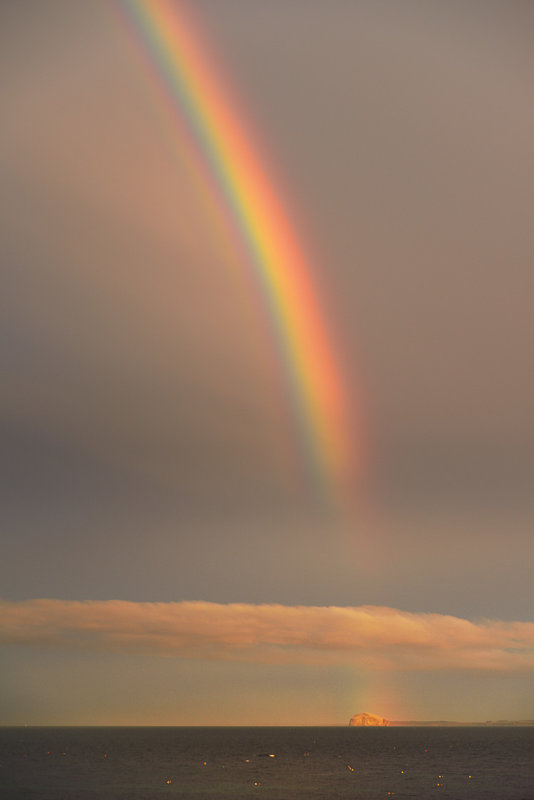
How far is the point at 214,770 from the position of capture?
156 m

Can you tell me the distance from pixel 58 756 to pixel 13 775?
64357mm

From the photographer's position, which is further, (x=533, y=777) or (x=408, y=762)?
(x=408, y=762)

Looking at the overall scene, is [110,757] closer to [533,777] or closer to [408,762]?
[408,762]

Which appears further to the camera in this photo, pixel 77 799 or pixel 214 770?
pixel 214 770

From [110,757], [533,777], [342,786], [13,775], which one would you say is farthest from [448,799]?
[110,757]

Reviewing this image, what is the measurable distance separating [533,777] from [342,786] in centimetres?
3764

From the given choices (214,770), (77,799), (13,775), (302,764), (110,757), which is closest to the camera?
(77,799)

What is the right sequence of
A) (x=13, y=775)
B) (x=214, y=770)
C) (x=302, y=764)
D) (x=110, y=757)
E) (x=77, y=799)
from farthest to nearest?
(x=110, y=757) → (x=302, y=764) → (x=214, y=770) → (x=13, y=775) → (x=77, y=799)

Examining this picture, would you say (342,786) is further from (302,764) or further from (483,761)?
(483,761)

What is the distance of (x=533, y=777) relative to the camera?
140 meters

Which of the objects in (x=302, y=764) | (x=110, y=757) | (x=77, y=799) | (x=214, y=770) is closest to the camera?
(x=77, y=799)

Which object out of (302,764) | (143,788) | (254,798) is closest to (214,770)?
(302,764)

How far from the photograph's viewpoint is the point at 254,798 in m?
107

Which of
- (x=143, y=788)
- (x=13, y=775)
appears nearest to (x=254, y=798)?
(x=143, y=788)
